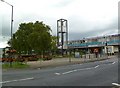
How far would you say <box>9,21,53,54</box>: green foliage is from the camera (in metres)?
55.4

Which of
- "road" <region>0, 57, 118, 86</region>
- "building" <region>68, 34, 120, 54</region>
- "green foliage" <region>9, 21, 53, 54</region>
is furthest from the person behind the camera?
"building" <region>68, 34, 120, 54</region>

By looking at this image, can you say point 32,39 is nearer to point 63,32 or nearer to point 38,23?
point 38,23

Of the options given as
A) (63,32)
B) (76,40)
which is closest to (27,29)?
(63,32)

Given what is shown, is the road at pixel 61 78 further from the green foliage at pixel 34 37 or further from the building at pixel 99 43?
the building at pixel 99 43

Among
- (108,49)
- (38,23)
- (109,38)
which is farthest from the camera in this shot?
(109,38)

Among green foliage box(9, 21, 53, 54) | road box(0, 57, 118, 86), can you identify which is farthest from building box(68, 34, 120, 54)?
road box(0, 57, 118, 86)

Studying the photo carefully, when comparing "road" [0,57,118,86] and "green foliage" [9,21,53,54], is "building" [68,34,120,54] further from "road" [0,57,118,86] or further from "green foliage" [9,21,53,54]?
"road" [0,57,118,86]

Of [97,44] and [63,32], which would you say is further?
[97,44]

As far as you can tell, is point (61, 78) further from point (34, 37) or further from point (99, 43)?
point (99, 43)

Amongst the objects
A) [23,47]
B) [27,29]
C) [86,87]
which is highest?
[27,29]

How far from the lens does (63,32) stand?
80188mm

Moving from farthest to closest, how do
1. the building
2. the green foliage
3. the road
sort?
the building
the green foliage
the road

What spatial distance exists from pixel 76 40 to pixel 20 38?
78.5m

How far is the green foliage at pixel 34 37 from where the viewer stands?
55.4 meters
